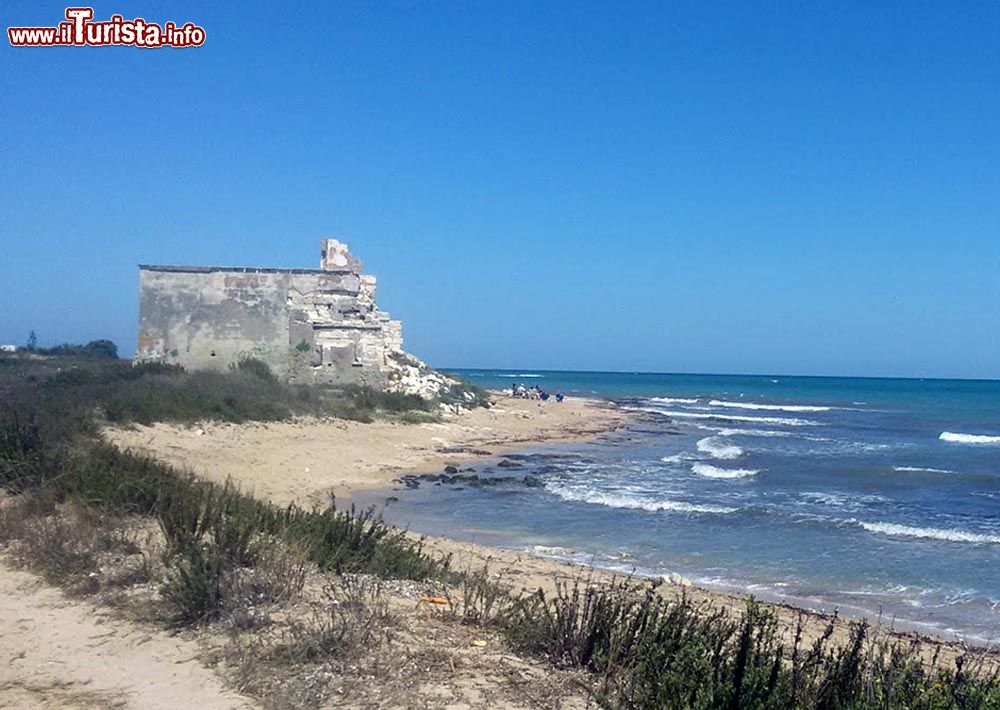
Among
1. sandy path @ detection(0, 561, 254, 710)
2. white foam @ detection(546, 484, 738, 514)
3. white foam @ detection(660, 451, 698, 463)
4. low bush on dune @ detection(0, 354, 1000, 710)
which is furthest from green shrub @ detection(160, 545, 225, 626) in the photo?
white foam @ detection(660, 451, 698, 463)

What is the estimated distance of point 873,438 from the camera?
3272 cm

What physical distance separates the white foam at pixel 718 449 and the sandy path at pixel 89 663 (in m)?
20.2

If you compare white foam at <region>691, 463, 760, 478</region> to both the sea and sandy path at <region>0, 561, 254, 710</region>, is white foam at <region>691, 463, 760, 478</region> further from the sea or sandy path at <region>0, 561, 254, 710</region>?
sandy path at <region>0, 561, 254, 710</region>

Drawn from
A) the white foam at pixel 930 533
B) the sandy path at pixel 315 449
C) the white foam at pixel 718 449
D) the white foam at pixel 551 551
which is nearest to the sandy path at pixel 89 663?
the sandy path at pixel 315 449

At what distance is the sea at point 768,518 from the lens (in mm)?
10148

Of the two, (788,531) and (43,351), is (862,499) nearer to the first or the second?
(788,531)

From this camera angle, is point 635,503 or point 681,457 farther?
point 681,457

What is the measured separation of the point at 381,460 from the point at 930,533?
1063 cm

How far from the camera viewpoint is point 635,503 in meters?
15.5

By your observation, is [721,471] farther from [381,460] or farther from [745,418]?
[745,418]

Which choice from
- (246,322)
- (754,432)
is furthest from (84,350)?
(754,432)

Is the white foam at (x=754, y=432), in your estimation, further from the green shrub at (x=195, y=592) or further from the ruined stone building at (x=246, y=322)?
the green shrub at (x=195, y=592)

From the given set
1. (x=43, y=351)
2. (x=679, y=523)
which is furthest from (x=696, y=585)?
(x=43, y=351)

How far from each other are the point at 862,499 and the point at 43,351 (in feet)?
103
